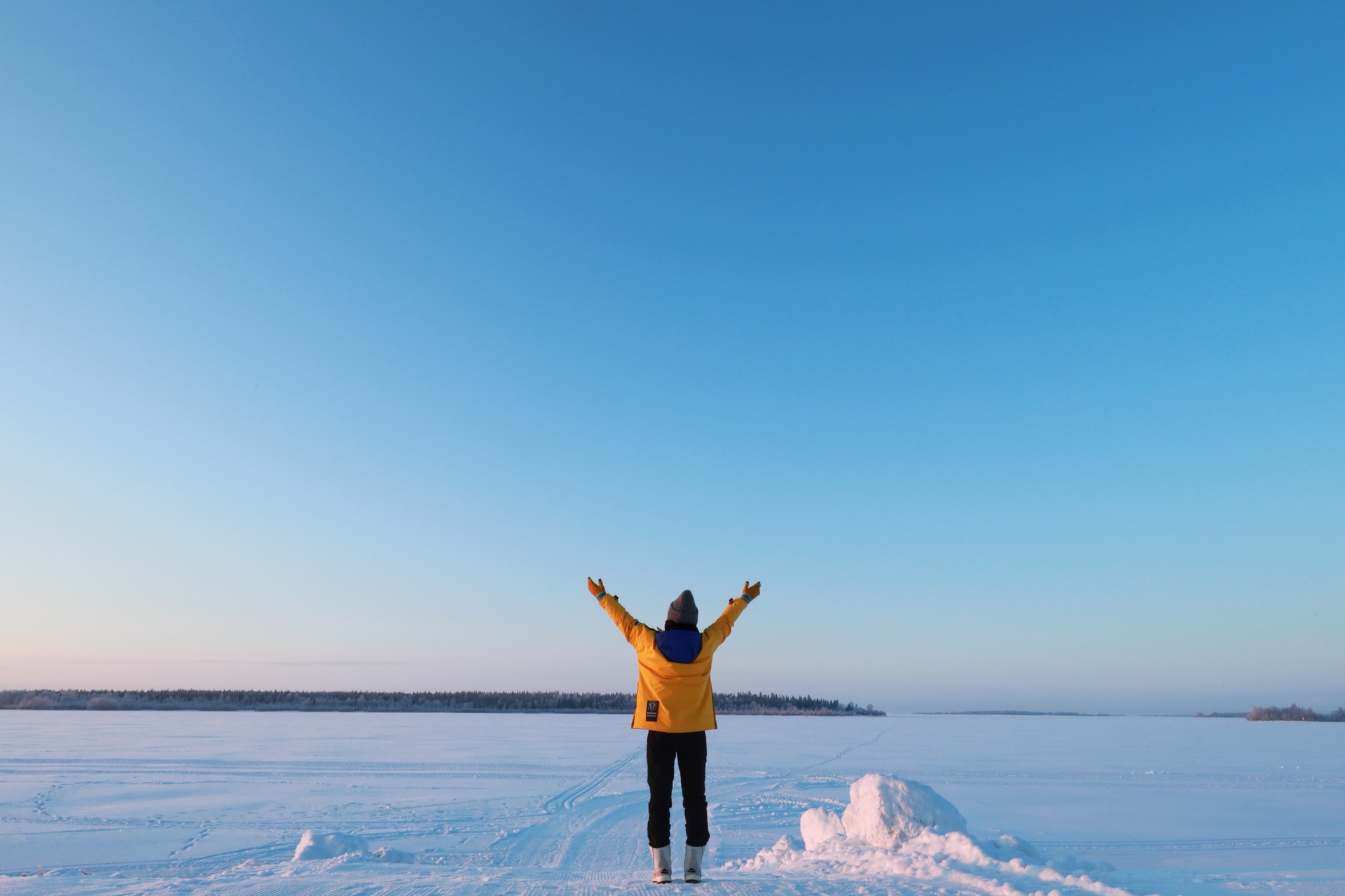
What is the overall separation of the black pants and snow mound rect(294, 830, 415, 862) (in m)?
3.48

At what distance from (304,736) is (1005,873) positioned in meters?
24.8

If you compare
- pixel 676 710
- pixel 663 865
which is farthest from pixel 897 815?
pixel 676 710

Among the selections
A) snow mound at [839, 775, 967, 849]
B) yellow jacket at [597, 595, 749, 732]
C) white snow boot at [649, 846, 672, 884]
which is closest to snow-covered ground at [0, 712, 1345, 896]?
snow mound at [839, 775, 967, 849]

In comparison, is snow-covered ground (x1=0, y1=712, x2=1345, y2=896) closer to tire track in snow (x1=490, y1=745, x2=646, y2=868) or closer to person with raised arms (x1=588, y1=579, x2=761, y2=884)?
tire track in snow (x1=490, y1=745, x2=646, y2=868)

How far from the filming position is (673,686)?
16.2 feet

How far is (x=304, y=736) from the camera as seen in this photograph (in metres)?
25.2

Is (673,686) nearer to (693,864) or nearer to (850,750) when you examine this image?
(693,864)

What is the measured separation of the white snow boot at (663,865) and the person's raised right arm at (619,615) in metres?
1.26

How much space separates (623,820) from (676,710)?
247 inches

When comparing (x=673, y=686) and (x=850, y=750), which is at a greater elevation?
(x=673, y=686)

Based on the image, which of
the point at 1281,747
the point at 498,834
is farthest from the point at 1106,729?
the point at 498,834

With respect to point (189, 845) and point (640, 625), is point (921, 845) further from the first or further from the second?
point (189, 845)

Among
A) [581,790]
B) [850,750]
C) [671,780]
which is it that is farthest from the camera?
[850,750]

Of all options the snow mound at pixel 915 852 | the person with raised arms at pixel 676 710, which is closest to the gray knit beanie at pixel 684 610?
the person with raised arms at pixel 676 710
